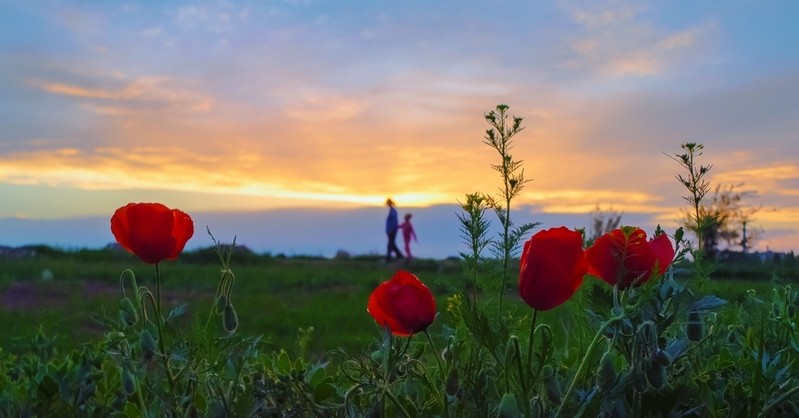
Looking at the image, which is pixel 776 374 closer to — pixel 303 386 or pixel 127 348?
pixel 303 386

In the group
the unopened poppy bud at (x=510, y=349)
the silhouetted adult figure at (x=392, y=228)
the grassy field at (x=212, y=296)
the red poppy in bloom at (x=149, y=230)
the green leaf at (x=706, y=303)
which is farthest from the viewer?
the silhouetted adult figure at (x=392, y=228)

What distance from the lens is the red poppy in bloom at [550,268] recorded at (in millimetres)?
1321

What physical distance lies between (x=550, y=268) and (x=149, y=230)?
989mm

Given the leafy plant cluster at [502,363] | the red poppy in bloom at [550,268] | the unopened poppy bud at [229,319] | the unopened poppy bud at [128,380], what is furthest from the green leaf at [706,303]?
the unopened poppy bud at [128,380]

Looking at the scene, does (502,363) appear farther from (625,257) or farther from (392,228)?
(392,228)

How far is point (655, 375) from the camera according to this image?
133cm

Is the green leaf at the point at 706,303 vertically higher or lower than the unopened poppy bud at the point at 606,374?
higher

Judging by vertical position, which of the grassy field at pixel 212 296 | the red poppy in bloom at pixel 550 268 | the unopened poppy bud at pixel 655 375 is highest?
the red poppy in bloom at pixel 550 268

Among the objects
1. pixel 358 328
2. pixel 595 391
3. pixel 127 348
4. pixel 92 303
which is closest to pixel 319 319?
pixel 358 328

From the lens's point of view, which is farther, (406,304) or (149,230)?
(149,230)

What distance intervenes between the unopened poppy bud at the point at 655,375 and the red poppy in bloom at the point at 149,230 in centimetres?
109

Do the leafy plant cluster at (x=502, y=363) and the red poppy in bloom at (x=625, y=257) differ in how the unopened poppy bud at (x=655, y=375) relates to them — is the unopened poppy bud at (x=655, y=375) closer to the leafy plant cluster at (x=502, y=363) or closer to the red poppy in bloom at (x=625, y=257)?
the leafy plant cluster at (x=502, y=363)

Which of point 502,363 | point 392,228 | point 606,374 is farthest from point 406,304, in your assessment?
point 392,228

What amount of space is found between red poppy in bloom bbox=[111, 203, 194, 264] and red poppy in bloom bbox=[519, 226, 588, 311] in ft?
2.96
